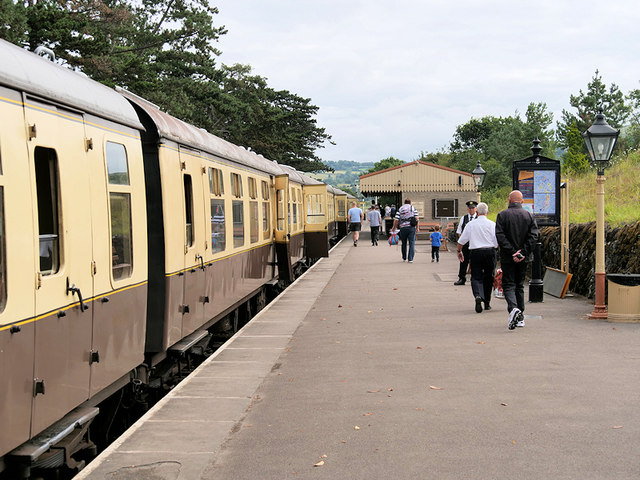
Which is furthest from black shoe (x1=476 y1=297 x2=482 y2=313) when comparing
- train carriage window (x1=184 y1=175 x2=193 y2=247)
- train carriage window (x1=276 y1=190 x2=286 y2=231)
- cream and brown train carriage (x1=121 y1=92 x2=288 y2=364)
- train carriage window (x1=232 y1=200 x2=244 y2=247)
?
train carriage window (x1=184 y1=175 x2=193 y2=247)

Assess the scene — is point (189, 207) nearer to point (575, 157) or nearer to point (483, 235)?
point (483, 235)

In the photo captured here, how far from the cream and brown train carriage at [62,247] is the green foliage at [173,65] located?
61.2 feet

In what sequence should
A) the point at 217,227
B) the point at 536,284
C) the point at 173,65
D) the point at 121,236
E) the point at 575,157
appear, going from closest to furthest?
the point at 121,236 < the point at 217,227 < the point at 536,284 < the point at 173,65 < the point at 575,157

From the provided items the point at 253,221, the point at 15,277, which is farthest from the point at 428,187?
the point at 15,277

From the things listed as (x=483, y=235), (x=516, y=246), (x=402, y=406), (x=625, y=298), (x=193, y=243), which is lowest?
(x=402, y=406)

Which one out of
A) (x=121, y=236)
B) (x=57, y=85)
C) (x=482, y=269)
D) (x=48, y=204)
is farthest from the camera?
(x=482, y=269)

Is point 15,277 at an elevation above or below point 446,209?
above

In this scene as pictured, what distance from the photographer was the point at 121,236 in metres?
6.07

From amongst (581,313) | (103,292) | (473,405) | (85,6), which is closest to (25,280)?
(103,292)

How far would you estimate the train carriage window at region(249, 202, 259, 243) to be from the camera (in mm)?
12295

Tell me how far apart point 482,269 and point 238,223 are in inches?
153

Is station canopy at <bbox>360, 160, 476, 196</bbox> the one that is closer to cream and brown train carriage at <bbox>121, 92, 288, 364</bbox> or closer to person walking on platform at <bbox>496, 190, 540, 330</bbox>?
cream and brown train carriage at <bbox>121, 92, 288, 364</bbox>

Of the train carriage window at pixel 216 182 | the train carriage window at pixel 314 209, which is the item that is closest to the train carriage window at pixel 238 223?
the train carriage window at pixel 216 182

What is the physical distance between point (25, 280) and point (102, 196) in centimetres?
151
